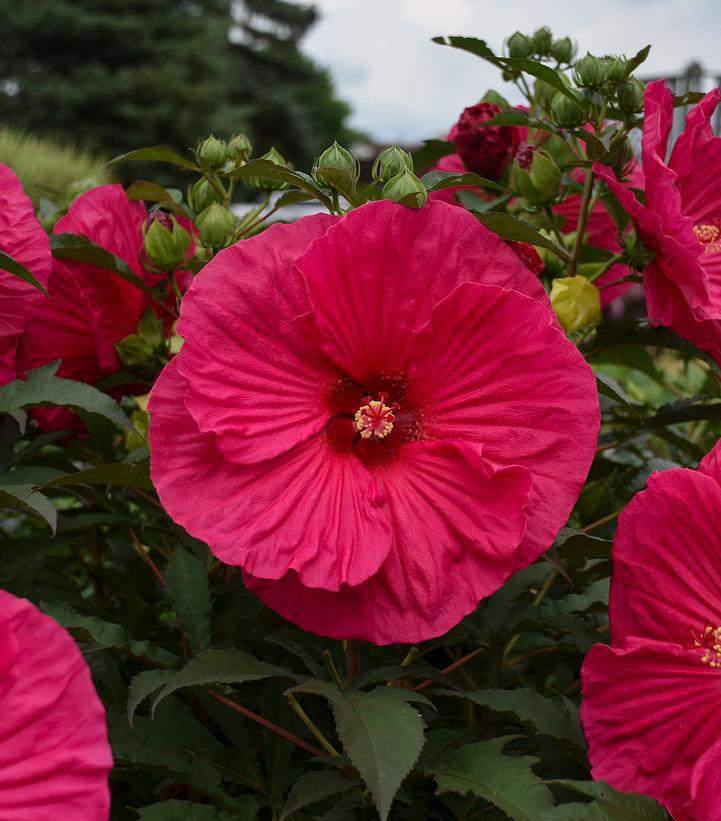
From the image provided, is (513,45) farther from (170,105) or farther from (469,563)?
(170,105)

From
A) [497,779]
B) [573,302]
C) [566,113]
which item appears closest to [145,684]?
→ [497,779]

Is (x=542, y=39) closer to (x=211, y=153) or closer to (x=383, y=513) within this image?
(x=211, y=153)

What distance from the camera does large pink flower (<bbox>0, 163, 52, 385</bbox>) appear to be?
0.86 m

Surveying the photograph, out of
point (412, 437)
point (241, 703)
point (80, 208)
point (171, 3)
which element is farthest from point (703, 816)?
point (171, 3)

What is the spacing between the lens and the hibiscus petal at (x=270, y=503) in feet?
2.26

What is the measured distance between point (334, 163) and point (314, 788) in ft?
1.57

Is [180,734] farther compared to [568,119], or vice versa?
[568,119]

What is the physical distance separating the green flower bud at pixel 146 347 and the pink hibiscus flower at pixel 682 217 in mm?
450

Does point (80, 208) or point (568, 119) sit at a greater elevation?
point (568, 119)

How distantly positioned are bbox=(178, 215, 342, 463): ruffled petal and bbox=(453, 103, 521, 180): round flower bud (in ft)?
1.25

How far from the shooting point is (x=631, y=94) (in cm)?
95

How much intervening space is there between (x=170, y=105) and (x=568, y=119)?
1698 cm

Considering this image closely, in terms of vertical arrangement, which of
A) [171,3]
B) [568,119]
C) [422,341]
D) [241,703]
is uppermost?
[568,119]

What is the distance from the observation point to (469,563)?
71cm
